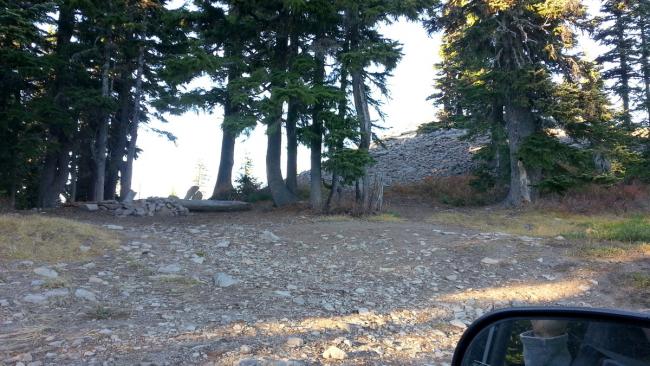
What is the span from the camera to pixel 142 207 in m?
17.2

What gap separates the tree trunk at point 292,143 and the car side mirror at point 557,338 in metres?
13.6

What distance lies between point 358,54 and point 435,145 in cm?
2029

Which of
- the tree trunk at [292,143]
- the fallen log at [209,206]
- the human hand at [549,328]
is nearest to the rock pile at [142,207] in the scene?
the fallen log at [209,206]

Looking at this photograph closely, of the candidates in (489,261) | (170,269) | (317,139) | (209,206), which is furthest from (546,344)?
(209,206)

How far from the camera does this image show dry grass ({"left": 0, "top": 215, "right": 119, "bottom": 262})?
9125 mm

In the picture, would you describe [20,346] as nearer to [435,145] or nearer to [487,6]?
[487,6]

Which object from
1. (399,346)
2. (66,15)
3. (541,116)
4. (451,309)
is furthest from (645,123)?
(66,15)

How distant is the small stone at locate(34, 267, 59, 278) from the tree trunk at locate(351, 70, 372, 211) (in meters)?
10.2

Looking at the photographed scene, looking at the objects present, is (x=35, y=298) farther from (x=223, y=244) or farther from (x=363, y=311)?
(x=223, y=244)

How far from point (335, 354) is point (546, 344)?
356 centimetres

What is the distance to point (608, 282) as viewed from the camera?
29.6ft

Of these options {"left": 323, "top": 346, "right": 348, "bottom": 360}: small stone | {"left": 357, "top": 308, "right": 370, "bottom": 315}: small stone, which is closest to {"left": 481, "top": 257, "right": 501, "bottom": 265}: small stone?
{"left": 357, "top": 308, "right": 370, "bottom": 315}: small stone

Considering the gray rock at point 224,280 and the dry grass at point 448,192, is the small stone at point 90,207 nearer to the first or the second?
the gray rock at point 224,280

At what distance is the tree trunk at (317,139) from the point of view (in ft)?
53.9
